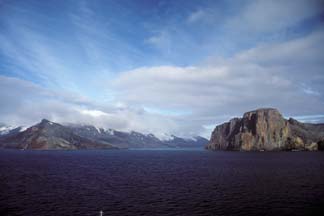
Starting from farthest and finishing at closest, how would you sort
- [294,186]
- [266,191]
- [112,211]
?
[294,186], [266,191], [112,211]

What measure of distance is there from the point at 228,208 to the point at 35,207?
41354 millimetres

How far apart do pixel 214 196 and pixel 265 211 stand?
15589 millimetres

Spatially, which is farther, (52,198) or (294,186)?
(294,186)

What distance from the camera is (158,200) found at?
63062 mm

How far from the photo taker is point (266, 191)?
241 feet

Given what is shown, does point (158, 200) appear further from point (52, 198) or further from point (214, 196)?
point (52, 198)

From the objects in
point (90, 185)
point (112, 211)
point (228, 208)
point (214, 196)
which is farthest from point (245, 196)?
point (90, 185)

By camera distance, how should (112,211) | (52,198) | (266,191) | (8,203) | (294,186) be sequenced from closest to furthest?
(112,211) → (8,203) → (52,198) → (266,191) → (294,186)

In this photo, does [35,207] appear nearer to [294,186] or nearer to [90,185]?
[90,185]

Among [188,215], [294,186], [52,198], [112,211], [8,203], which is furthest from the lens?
[294,186]

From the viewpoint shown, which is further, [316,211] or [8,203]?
[8,203]

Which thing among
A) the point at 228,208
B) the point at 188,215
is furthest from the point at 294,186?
the point at 188,215

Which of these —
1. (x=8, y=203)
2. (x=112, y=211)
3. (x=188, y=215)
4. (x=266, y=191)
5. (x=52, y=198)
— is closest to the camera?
(x=188, y=215)

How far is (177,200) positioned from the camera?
62750 mm
